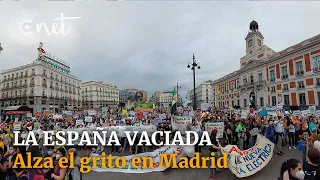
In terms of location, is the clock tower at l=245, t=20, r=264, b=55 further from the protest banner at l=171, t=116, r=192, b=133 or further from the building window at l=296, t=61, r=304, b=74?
the protest banner at l=171, t=116, r=192, b=133

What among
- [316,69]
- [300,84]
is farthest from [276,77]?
[316,69]

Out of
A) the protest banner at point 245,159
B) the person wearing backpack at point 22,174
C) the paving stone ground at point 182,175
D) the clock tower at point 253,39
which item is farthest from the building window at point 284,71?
the person wearing backpack at point 22,174

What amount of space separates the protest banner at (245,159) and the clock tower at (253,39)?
49.0 metres

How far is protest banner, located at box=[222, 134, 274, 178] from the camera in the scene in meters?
5.80

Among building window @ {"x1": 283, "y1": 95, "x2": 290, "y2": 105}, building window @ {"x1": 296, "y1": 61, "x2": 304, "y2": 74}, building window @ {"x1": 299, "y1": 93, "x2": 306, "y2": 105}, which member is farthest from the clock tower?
building window @ {"x1": 299, "y1": 93, "x2": 306, "y2": 105}

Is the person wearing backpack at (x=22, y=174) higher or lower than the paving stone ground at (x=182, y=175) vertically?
higher

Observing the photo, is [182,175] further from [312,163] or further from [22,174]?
[22,174]

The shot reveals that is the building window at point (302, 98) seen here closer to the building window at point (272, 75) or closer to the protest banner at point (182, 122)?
the building window at point (272, 75)

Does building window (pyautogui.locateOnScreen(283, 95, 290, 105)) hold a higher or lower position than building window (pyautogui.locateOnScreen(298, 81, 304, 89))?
lower

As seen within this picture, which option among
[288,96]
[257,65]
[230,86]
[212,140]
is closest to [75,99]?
[230,86]

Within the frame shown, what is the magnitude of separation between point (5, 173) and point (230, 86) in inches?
2287

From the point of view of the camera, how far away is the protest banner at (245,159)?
5.80m

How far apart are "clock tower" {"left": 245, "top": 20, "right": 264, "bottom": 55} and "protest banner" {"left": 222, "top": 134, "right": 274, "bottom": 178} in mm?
49021

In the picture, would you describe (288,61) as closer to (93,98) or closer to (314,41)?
(314,41)
